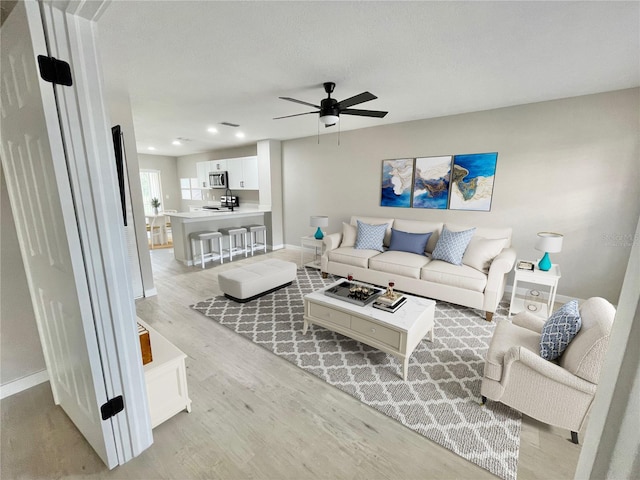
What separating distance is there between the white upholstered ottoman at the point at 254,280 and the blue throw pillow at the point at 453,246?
206cm

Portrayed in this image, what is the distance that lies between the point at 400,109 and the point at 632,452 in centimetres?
396

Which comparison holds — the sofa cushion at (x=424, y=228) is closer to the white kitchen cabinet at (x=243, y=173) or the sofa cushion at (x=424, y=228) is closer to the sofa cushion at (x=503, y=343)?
the sofa cushion at (x=503, y=343)

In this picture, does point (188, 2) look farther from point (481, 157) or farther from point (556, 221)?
point (556, 221)

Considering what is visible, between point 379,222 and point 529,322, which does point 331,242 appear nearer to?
point 379,222

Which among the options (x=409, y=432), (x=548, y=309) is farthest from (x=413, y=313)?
(x=548, y=309)

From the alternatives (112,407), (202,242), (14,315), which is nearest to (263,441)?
(112,407)

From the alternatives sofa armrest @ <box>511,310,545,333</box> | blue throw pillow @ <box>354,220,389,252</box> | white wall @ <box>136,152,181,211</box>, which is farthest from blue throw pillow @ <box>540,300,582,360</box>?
white wall @ <box>136,152,181,211</box>

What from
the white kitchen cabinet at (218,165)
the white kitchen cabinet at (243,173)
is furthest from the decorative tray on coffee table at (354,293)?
the white kitchen cabinet at (218,165)

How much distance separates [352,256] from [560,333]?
2.63m

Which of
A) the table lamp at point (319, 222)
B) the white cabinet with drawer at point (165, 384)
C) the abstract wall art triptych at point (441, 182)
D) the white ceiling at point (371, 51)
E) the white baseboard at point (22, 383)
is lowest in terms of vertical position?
the white baseboard at point (22, 383)

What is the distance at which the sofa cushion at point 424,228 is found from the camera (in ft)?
13.4

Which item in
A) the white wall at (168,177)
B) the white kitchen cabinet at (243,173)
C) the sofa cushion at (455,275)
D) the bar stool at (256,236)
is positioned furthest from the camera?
the white wall at (168,177)

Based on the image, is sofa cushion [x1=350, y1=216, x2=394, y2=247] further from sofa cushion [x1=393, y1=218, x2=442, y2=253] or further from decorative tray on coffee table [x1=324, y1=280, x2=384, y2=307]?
decorative tray on coffee table [x1=324, y1=280, x2=384, y2=307]

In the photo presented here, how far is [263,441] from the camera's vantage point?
165cm
